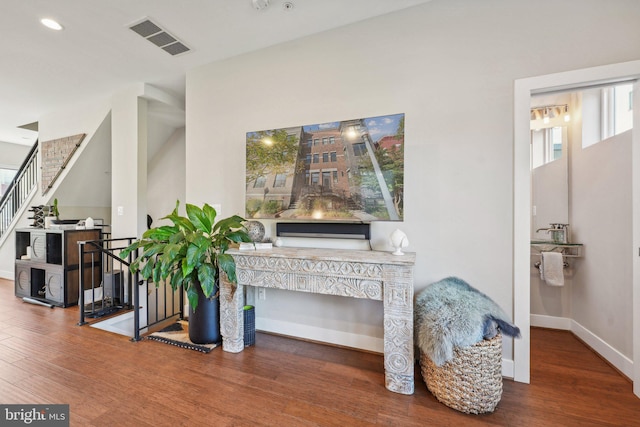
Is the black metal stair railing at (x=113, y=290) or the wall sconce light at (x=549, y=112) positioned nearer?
the wall sconce light at (x=549, y=112)

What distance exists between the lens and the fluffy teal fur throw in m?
1.63

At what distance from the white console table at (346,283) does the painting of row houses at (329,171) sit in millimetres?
404

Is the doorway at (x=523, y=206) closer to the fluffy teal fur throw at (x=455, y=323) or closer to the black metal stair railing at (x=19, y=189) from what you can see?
the fluffy teal fur throw at (x=455, y=323)

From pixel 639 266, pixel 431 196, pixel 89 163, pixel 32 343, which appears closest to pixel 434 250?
pixel 431 196

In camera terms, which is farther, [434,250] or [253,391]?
[434,250]

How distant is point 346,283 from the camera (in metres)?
2.02

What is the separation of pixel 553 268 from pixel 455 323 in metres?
1.90

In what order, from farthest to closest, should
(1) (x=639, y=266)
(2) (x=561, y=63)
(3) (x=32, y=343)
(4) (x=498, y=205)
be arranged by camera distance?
(3) (x=32, y=343) < (4) (x=498, y=205) < (2) (x=561, y=63) < (1) (x=639, y=266)

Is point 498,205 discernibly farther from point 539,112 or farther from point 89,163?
point 89,163

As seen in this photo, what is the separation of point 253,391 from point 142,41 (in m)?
3.32

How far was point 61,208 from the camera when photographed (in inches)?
179

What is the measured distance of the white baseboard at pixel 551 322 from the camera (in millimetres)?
2873

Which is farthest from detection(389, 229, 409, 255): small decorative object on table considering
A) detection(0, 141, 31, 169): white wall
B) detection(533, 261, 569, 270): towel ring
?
detection(0, 141, 31, 169): white wall

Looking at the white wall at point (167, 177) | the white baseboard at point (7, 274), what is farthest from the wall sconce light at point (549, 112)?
the white baseboard at point (7, 274)
